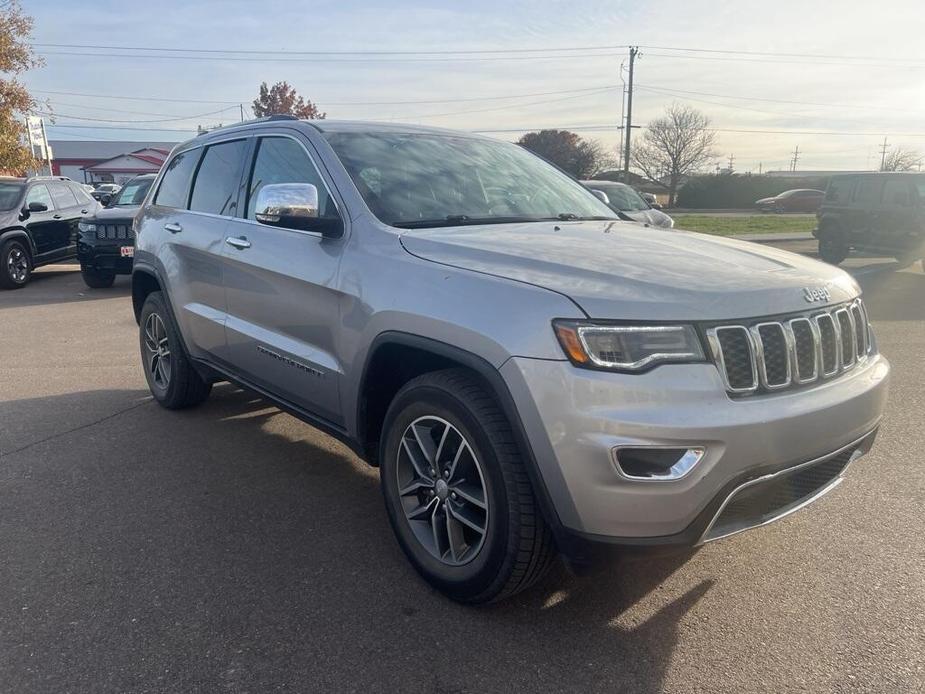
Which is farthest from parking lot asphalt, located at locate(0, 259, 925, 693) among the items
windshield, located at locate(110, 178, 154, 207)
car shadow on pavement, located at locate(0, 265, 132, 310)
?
windshield, located at locate(110, 178, 154, 207)

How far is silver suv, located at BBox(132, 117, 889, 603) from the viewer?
7.85 feet

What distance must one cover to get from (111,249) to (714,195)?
151 feet

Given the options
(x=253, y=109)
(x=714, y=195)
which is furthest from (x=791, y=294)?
(x=253, y=109)

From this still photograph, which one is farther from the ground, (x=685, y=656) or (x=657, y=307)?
(x=657, y=307)

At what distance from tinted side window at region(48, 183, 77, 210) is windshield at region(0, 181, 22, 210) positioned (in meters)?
0.67

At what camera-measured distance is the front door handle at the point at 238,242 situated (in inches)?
162

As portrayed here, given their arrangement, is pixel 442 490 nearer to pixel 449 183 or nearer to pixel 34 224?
pixel 449 183

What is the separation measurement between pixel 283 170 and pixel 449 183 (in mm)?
910

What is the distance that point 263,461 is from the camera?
456cm

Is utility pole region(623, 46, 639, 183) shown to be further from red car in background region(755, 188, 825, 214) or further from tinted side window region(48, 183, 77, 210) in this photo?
tinted side window region(48, 183, 77, 210)

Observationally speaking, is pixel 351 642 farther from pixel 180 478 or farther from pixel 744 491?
pixel 180 478

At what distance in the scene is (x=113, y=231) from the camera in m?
11.8

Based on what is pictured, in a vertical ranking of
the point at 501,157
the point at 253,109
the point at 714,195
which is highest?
the point at 253,109

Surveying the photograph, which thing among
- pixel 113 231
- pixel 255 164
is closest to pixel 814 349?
pixel 255 164
